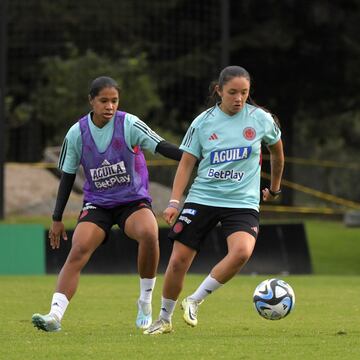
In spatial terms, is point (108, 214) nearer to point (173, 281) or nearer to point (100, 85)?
point (173, 281)

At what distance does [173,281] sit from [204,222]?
498 millimetres

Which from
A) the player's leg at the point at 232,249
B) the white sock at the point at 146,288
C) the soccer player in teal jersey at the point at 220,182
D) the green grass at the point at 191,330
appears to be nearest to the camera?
the green grass at the point at 191,330

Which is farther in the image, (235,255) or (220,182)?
(220,182)

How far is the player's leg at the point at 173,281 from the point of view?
913 cm

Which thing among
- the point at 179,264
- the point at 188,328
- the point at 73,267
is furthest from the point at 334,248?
the point at 179,264

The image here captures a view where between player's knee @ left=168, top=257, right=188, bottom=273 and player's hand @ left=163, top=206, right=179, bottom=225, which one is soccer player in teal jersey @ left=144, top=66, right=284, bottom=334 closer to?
player's knee @ left=168, top=257, right=188, bottom=273

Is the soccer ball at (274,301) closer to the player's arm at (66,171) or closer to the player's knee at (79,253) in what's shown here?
the player's knee at (79,253)

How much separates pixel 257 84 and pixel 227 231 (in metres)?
23.9

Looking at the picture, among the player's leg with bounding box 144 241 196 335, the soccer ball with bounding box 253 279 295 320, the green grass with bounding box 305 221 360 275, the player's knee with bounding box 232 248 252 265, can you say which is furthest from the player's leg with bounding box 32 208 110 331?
the green grass with bounding box 305 221 360 275

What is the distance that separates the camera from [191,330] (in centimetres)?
962

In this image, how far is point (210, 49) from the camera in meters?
31.2

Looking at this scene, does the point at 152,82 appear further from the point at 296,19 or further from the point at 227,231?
the point at 227,231

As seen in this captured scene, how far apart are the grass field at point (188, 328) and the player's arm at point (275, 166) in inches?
42.6

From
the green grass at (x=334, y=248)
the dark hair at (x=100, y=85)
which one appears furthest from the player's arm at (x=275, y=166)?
the green grass at (x=334, y=248)
